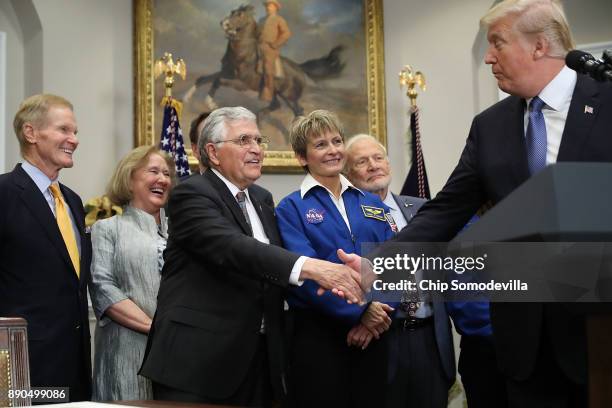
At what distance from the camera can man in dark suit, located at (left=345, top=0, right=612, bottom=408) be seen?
7.29 ft

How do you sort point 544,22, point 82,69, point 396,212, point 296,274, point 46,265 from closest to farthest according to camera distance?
point 544,22
point 296,274
point 46,265
point 396,212
point 82,69

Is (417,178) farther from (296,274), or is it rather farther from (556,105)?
(556,105)

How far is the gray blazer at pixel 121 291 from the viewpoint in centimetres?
387

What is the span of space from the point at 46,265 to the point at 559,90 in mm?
2276

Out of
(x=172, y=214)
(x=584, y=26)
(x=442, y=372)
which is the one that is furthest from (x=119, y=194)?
(x=584, y=26)

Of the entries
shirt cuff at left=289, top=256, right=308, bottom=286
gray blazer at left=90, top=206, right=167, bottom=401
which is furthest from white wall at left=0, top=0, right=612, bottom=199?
shirt cuff at left=289, top=256, right=308, bottom=286

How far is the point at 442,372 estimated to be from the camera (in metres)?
3.69

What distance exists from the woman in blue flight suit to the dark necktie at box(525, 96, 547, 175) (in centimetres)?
105

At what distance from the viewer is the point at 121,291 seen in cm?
402

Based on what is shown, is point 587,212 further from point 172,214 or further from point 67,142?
point 67,142

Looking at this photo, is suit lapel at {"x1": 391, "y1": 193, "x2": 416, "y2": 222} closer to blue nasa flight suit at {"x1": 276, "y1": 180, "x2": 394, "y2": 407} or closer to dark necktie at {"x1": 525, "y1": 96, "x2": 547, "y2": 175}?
blue nasa flight suit at {"x1": 276, "y1": 180, "x2": 394, "y2": 407}

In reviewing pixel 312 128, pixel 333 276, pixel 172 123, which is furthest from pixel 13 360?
pixel 172 123

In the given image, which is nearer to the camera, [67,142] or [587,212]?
[587,212]

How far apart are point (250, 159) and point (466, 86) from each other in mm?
4482
